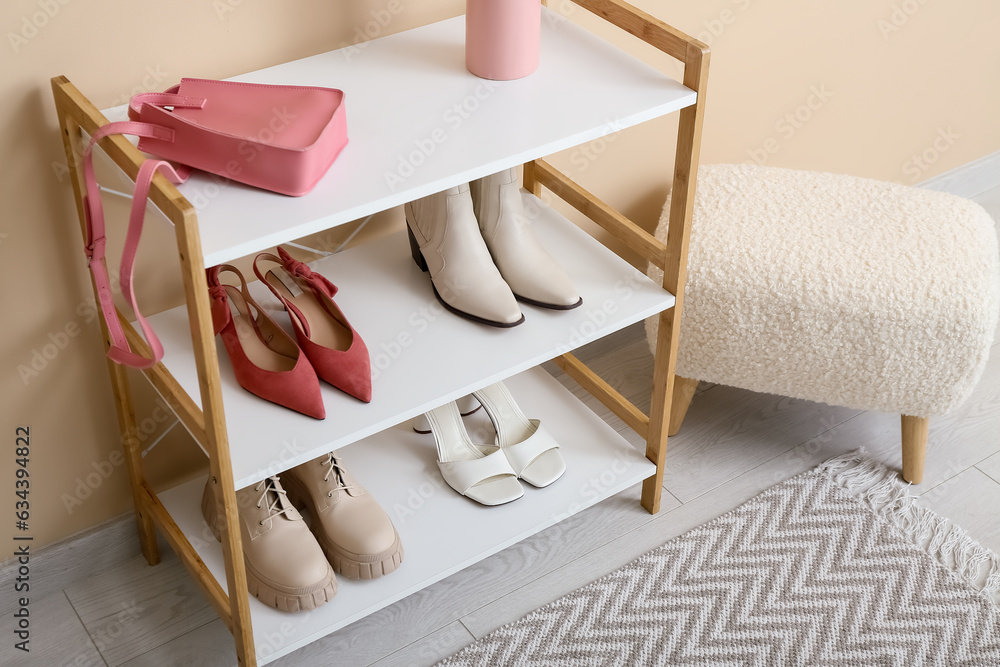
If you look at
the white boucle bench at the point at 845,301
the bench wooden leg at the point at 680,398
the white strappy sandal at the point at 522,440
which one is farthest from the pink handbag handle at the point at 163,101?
the bench wooden leg at the point at 680,398

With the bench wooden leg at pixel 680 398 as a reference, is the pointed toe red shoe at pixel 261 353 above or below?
above

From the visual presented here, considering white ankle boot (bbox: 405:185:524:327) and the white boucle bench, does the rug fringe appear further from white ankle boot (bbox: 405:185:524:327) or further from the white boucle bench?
white ankle boot (bbox: 405:185:524:327)

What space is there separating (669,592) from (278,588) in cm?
62

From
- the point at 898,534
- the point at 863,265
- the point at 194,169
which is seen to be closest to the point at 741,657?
the point at 898,534

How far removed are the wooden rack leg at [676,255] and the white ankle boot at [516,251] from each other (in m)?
0.15

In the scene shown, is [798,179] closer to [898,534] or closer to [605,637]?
[898,534]

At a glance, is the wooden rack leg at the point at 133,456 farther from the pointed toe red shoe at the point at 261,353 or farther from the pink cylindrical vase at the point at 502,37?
the pink cylindrical vase at the point at 502,37

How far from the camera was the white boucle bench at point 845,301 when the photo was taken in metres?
1.54

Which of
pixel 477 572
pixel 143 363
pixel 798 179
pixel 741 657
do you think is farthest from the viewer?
pixel 798 179

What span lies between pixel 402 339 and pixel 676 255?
16.3 inches

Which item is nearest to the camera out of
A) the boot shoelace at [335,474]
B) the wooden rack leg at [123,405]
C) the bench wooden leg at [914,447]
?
the wooden rack leg at [123,405]

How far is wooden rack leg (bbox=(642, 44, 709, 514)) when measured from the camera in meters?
1.21

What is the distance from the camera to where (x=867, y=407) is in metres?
1.65

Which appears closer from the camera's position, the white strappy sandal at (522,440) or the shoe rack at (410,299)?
the shoe rack at (410,299)
